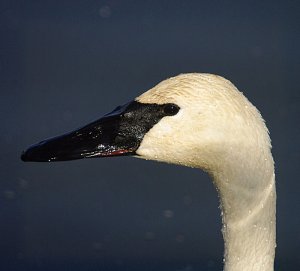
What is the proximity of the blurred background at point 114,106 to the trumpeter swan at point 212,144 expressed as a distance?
1.77 metres

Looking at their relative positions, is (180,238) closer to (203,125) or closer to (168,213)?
(168,213)

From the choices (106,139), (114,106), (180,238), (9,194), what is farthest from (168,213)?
(106,139)

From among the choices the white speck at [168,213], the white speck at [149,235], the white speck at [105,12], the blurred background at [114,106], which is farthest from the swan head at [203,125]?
the white speck at [105,12]

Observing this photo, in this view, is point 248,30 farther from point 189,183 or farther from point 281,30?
point 189,183

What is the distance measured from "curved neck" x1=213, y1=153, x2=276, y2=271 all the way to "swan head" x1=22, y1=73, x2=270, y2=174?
7 centimetres

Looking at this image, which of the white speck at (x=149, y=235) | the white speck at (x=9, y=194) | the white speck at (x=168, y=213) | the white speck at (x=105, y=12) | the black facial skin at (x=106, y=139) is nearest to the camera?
the black facial skin at (x=106, y=139)

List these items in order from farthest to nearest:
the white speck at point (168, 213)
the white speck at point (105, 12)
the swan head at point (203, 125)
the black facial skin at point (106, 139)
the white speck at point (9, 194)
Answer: the white speck at point (105, 12), the white speck at point (9, 194), the white speck at point (168, 213), the black facial skin at point (106, 139), the swan head at point (203, 125)

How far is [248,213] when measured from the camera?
314cm

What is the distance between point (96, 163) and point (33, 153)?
2.62 meters

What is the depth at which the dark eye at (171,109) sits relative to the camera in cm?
305

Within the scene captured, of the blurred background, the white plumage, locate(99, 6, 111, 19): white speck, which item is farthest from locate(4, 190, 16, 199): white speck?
the white plumage

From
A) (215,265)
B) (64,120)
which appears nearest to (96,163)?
(64,120)

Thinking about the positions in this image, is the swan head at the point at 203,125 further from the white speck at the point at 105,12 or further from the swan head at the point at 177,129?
the white speck at the point at 105,12

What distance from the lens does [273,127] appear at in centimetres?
591
